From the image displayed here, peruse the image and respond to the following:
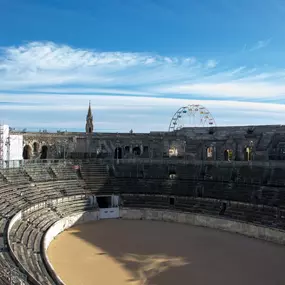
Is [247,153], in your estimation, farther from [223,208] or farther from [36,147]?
[36,147]

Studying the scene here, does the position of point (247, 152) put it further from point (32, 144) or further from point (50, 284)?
point (50, 284)

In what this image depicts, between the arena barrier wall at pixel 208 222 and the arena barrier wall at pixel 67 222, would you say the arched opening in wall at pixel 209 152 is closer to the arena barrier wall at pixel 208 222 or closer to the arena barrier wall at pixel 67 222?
the arena barrier wall at pixel 208 222

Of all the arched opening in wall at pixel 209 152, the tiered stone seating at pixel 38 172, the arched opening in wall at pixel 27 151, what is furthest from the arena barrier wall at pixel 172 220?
the arched opening in wall at pixel 27 151

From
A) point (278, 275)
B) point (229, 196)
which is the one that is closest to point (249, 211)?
point (229, 196)

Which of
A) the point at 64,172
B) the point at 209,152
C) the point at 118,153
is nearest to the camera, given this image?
the point at 64,172

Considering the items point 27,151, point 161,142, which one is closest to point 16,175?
point 27,151

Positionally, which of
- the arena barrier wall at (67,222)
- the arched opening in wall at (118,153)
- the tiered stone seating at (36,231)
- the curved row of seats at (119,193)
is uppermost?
the arched opening in wall at (118,153)

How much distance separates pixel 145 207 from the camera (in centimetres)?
4194

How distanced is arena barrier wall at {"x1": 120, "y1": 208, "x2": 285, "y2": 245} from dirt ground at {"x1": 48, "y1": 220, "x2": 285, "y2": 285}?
0.93 m

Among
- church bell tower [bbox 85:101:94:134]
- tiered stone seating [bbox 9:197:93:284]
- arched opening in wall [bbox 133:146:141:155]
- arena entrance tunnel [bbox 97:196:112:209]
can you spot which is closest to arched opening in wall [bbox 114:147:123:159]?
arched opening in wall [bbox 133:146:141:155]

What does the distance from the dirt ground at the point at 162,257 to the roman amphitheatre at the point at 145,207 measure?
8 cm

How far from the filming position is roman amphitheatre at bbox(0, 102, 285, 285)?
2533 centimetres

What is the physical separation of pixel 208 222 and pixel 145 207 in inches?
305

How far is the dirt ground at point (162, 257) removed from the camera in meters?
24.3
